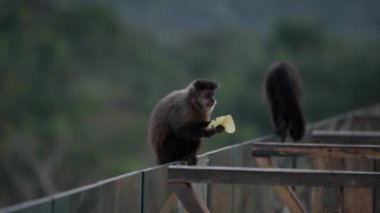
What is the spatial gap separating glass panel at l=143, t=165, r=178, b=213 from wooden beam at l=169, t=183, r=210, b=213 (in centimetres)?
16

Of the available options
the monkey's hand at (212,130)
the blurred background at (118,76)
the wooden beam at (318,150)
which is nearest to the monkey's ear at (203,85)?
the monkey's hand at (212,130)

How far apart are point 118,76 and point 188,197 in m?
60.8

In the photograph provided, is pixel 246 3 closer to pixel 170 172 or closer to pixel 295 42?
pixel 295 42

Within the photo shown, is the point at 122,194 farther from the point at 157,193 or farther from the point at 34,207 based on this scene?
the point at 34,207

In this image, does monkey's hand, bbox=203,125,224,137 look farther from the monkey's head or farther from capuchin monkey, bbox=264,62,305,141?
capuchin monkey, bbox=264,62,305,141

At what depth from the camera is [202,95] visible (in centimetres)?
1087

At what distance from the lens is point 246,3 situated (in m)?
94.0

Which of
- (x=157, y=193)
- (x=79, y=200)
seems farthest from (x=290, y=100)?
(x=79, y=200)

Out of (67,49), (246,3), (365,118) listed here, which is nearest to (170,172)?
(365,118)

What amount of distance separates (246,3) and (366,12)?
10.1 meters

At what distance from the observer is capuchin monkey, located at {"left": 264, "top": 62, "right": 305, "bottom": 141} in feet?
46.2

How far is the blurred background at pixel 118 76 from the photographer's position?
5344 cm

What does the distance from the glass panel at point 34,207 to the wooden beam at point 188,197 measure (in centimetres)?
157

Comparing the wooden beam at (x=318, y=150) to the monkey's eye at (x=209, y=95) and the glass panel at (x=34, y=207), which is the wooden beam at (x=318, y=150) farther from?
the glass panel at (x=34, y=207)
